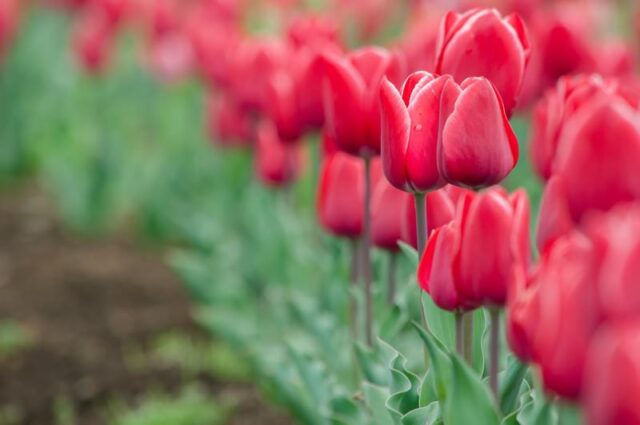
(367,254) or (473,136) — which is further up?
(473,136)

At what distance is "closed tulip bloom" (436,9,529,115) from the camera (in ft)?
4.47

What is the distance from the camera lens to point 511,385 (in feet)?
4.36

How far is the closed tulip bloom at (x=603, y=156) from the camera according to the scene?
93cm

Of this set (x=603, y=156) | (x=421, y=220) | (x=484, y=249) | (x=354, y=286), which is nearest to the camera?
(x=603, y=156)

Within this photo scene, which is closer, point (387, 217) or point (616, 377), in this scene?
point (616, 377)

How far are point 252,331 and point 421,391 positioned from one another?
1529 millimetres

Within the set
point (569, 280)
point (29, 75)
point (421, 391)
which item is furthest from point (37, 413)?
point (29, 75)

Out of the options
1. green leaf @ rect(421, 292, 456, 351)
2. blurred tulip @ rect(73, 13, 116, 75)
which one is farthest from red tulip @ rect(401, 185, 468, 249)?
blurred tulip @ rect(73, 13, 116, 75)

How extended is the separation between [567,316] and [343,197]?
1.00m

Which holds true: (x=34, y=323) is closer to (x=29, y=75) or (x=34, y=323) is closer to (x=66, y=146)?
(x=66, y=146)

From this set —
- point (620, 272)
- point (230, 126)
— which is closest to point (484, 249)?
point (620, 272)

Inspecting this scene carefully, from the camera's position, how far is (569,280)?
32.4 inches

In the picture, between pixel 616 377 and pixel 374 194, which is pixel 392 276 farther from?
pixel 616 377

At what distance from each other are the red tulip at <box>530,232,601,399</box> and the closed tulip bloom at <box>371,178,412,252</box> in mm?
820
